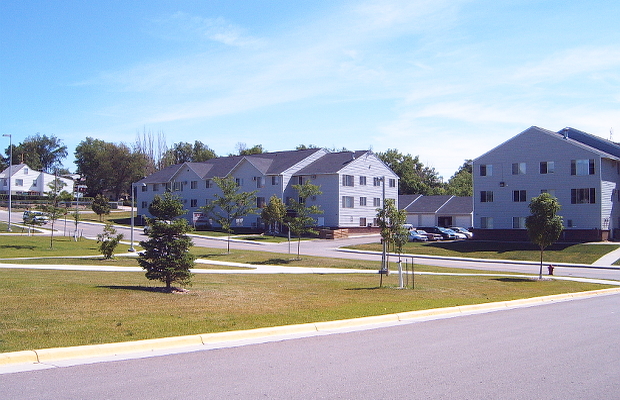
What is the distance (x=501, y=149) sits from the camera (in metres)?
54.2

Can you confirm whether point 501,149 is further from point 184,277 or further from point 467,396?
point 467,396

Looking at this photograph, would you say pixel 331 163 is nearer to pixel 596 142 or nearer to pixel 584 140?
pixel 584 140

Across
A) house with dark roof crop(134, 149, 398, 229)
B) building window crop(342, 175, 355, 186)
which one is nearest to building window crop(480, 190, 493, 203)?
house with dark roof crop(134, 149, 398, 229)

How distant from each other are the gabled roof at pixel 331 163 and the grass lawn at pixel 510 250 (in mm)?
14573

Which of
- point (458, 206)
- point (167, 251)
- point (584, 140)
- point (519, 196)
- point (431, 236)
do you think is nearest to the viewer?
point (167, 251)

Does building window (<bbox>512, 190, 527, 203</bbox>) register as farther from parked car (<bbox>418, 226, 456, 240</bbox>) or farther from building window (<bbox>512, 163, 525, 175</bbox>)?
parked car (<bbox>418, 226, 456, 240</bbox>)

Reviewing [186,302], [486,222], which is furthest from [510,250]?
[186,302]

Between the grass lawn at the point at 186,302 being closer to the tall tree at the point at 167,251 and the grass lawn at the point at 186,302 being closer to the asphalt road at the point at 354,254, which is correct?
the tall tree at the point at 167,251

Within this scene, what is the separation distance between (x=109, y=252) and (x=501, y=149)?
3948 centimetres

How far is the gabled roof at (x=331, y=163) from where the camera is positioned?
62.7 meters

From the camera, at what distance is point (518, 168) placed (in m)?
53.1

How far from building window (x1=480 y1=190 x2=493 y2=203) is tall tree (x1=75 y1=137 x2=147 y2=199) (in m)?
67.7

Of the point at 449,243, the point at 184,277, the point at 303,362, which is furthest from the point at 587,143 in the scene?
the point at 303,362

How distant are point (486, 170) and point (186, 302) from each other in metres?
46.5
